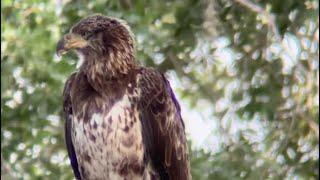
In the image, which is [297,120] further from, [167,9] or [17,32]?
[17,32]

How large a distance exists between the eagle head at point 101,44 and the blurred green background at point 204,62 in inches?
81.7

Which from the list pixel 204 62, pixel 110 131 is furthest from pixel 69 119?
pixel 204 62

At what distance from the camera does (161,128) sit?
24.5 ft

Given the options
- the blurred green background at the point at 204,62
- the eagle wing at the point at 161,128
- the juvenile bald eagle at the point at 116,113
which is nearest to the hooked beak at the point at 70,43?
the juvenile bald eagle at the point at 116,113

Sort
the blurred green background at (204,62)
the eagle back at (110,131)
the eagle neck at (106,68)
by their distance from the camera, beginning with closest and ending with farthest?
the eagle back at (110,131), the eagle neck at (106,68), the blurred green background at (204,62)

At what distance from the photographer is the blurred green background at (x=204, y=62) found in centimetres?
995

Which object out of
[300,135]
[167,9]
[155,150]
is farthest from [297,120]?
[155,150]

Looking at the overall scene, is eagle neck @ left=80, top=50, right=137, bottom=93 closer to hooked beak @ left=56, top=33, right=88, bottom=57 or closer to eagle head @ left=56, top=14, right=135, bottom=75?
eagle head @ left=56, top=14, right=135, bottom=75

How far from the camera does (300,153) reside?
10.3 m

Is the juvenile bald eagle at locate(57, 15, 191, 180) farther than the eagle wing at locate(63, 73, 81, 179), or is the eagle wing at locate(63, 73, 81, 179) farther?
the eagle wing at locate(63, 73, 81, 179)

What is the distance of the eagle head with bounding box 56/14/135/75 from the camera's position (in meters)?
7.51

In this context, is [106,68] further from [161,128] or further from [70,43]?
[161,128]

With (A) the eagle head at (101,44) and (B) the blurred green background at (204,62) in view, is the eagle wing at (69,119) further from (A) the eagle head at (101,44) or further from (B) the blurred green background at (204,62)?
(B) the blurred green background at (204,62)

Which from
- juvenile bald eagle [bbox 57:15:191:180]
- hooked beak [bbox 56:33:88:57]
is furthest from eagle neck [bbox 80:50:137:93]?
hooked beak [bbox 56:33:88:57]
